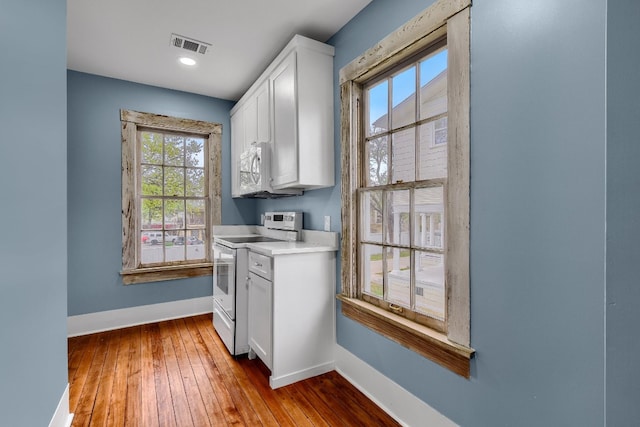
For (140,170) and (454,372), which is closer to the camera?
(454,372)

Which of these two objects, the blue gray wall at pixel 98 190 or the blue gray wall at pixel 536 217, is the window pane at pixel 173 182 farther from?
the blue gray wall at pixel 536 217

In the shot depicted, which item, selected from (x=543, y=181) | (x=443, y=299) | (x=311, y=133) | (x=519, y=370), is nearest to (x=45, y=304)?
(x=311, y=133)

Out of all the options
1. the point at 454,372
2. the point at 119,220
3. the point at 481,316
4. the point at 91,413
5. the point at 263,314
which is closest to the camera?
the point at 481,316

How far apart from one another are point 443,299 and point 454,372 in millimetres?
353

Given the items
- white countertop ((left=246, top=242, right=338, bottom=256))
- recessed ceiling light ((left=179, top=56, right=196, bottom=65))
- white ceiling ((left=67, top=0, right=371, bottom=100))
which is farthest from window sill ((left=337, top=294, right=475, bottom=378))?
recessed ceiling light ((left=179, top=56, right=196, bottom=65))

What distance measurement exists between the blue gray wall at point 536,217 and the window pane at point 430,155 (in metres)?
0.24

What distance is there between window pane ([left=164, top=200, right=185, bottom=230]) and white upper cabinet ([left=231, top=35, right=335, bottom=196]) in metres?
1.70

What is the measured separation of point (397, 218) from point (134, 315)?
10.3 feet

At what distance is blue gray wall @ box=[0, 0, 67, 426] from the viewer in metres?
1.12

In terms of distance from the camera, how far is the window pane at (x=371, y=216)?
2102 millimetres

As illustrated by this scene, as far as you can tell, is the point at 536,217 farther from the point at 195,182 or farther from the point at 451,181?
the point at 195,182

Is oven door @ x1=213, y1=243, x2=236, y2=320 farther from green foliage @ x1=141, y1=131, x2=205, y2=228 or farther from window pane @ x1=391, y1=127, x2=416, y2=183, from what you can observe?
window pane @ x1=391, y1=127, x2=416, y2=183

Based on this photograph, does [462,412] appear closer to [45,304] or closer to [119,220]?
[45,304]

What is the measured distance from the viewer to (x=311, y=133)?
2.37 metres
